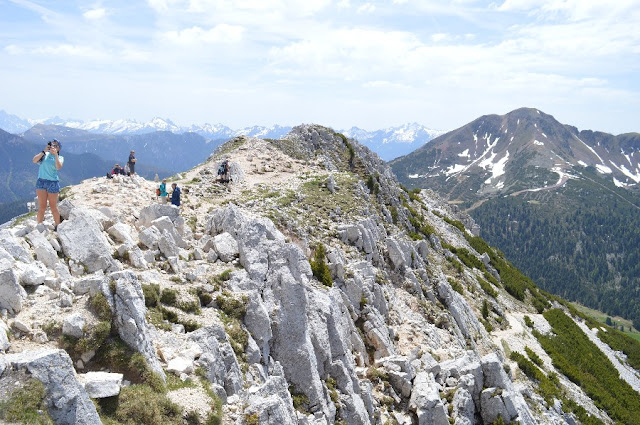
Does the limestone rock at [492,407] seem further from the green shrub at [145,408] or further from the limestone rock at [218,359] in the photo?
the green shrub at [145,408]

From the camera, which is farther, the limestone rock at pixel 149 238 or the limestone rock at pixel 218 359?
the limestone rock at pixel 149 238

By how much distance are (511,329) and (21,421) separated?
54406 mm

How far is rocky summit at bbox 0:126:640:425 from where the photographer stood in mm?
11766

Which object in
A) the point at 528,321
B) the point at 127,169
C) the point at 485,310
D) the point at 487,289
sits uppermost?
the point at 127,169

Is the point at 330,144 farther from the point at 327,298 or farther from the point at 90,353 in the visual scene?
the point at 90,353

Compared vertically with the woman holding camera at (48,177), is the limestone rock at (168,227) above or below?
below

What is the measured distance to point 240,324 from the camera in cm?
1750

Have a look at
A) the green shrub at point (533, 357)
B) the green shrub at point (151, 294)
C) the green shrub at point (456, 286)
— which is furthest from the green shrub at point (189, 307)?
the green shrub at point (533, 357)

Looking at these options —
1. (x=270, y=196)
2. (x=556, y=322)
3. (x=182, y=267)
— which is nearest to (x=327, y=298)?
(x=182, y=267)

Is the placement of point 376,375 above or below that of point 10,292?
below

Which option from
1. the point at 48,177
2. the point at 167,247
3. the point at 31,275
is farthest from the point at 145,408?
the point at 48,177

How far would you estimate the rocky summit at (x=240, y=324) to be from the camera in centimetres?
1177

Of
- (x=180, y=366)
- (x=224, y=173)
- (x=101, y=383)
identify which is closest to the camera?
(x=101, y=383)

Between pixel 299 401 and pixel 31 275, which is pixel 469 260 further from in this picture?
pixel 31 275
